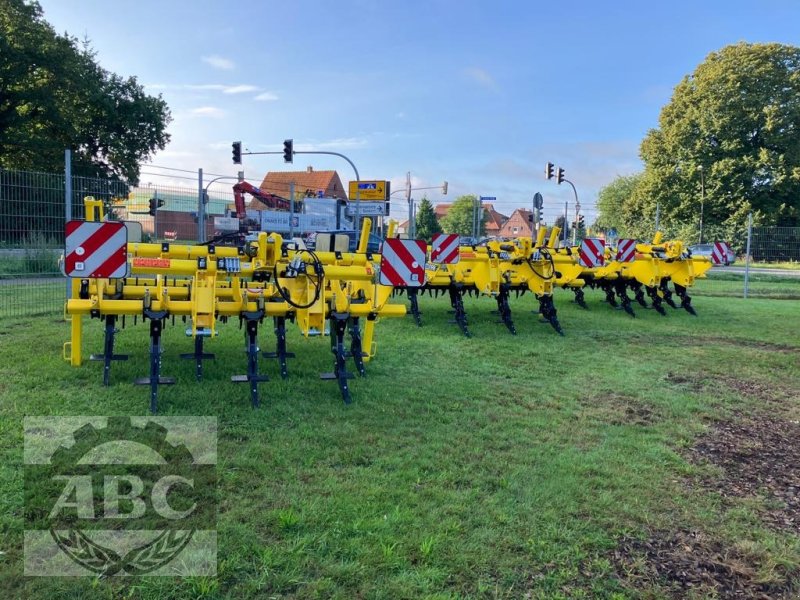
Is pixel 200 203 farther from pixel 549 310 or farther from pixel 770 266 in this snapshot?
pixel 770 266

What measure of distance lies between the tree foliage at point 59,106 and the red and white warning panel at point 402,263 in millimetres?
22012

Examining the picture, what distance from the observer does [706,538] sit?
2.81 m

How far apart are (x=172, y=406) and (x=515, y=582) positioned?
2.97 meters

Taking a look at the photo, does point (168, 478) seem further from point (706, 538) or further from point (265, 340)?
point (265, 340)

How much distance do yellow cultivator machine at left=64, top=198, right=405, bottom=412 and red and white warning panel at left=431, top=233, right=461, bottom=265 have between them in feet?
10.6

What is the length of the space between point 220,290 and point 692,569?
423 cm

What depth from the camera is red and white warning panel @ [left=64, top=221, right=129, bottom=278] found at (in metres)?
4.32

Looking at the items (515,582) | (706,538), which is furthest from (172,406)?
(706,538)

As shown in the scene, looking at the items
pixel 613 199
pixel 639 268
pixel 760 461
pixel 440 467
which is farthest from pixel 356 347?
pixel 613 199

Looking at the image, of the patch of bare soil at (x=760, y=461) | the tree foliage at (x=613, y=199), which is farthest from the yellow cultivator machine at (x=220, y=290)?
the tree foliage at (x=613, y=199)

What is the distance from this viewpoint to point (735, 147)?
109ft

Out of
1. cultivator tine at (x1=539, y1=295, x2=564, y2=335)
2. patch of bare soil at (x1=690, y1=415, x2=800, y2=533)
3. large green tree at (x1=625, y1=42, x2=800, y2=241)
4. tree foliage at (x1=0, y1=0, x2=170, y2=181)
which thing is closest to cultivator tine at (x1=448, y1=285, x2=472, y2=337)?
cultivator tine at (x1=539, y1=295, x2=564, y2=335)

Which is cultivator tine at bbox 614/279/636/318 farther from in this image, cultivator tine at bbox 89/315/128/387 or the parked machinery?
cultivator tine at bbox 89/315/128/387

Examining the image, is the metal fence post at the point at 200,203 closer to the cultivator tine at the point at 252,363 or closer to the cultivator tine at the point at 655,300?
the cultivator tine at the point at 252,363
